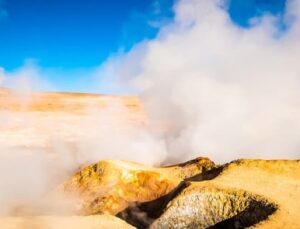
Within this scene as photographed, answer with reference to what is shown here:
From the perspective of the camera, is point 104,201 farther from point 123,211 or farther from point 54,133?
point 54,133

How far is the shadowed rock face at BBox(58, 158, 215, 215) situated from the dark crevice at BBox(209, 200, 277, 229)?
4.79 metres

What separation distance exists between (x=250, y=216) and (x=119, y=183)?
23.5 feet

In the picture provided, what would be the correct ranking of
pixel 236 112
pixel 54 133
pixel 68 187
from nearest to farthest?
pixel 68 187, pixel 236 112, pixel 54 133

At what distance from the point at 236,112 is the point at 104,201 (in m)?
17.6

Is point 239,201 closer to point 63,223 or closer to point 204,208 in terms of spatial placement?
point 204,208

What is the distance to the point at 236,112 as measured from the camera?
108 feet

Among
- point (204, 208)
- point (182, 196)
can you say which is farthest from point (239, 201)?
point (182, 196)

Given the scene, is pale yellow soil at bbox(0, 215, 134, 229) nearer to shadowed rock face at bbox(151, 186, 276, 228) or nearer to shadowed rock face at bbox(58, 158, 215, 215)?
shadowed rock face at bbox(151, 186, 276, 228)

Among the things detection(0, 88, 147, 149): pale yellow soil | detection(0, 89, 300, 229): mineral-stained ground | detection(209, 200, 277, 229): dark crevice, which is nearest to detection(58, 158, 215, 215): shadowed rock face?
detection(0, 89, 300, 229): mineral-stained ground

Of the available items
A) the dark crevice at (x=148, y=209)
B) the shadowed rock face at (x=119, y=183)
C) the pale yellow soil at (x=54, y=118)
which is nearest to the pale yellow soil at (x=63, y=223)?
the dark crevice at (x=148, y=209)

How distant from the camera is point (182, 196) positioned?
606 inches

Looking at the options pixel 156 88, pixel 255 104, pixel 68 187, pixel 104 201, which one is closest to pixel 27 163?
pixel 68 187

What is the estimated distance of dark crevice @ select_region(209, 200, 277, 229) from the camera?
13377mm

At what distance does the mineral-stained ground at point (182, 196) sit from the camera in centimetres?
1351
